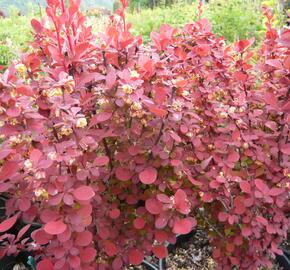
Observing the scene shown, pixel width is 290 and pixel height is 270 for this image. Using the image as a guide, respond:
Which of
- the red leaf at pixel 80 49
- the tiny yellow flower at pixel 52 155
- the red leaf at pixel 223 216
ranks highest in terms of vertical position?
the red leaf at pixel 80 49

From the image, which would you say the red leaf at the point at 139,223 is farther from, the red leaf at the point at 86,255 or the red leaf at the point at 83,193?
the red leaf at the point at 83,193

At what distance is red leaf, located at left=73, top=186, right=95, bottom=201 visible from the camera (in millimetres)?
1103

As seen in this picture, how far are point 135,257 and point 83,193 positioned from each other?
44 cm

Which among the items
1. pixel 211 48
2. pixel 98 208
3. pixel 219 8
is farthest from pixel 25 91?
pixel 219 8

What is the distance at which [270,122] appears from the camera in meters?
1.55

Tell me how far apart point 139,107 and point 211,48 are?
1.99 feet

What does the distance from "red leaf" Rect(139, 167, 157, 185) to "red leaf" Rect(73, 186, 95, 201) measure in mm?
223

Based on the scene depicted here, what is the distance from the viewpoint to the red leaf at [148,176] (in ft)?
4.22

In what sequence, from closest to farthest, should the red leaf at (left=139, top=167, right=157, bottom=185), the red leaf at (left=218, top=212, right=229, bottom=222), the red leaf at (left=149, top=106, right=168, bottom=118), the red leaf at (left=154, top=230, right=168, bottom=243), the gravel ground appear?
the red leaf at (left=149, top=106, right=168, bottom=118), the red leaf at (left=139, top=167, right=157, bottom=185), the red leaf at (left=154, top=230, right=168, bottom=243), the red leaf at (left=218, top=212, right=229, bottom=222), the gravel ground

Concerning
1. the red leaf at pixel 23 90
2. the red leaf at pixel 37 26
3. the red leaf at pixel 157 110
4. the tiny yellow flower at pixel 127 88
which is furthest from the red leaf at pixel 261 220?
the red leaf at pixel 37 26

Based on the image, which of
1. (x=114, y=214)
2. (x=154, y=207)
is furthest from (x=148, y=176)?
→ (x=114, y=214)

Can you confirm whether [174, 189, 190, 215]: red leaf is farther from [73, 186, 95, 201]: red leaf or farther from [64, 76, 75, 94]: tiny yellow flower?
[64, 76, 75, 94]: tiny yellow flower

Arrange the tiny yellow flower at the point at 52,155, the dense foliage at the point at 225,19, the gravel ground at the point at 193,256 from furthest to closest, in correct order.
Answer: the dense foliage at the point at 225,19
the gravel ground at the point at 193,256
the tiny yellow flower at the point at 52,155

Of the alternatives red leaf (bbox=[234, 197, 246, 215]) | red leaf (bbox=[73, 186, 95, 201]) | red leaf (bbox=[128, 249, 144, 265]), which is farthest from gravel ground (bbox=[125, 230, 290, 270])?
red leaf (bbox=[73, 186, 95, 201])
